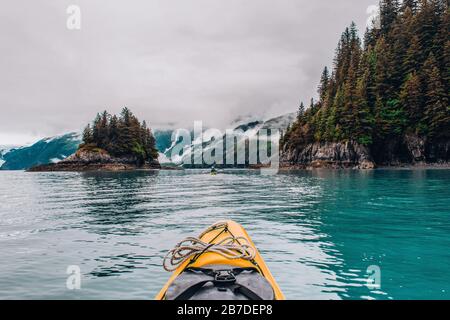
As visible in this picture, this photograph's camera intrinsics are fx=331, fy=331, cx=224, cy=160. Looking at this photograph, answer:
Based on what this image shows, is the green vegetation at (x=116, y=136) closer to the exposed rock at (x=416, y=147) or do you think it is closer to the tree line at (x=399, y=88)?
the tree line at (x=399, y=88)

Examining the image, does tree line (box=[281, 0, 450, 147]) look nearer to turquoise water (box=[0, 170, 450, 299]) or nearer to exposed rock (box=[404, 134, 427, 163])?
exposed rock (box=[404, 134, 427, 163])

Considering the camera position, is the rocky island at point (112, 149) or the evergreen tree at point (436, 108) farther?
the rocky island at point (112, 149)

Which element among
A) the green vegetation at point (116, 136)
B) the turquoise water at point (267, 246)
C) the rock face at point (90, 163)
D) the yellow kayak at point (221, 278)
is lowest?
the turquoise water at point (267, 246)

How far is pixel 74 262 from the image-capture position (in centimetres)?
1196

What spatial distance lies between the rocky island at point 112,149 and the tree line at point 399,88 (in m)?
77.9

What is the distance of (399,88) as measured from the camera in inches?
3935

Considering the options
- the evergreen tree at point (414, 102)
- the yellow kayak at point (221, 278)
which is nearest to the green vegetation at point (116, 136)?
the evergreen tree at point (414, 102)

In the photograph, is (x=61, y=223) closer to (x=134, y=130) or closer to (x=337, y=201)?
(x=337, y=201)

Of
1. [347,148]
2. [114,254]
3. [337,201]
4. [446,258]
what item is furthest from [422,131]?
[114,254]

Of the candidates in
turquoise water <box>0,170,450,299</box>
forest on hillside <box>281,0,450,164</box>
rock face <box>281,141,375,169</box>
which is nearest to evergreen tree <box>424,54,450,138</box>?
forest on hillside <box>281,0,450,164</box>

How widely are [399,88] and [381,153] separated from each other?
21.2m

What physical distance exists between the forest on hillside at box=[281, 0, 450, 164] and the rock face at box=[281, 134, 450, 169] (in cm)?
144

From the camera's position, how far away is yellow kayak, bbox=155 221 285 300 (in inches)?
215

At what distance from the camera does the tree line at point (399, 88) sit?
87250 mm
